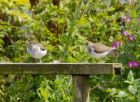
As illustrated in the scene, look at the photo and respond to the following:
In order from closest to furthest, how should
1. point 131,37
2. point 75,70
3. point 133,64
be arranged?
1. point 75,70
2. point 133,64
3. point 131,37

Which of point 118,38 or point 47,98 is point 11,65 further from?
point 118,38

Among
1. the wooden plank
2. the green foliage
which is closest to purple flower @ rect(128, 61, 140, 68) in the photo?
the green foliage

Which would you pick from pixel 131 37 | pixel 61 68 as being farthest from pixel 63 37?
pixel 61 68

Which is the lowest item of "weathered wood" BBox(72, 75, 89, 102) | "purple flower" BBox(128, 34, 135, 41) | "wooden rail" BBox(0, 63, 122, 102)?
"weathered wood" BBox(72, 75, 89, 102)

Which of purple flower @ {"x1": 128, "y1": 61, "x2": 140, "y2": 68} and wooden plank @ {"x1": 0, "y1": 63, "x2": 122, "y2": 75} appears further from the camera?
purple flower @ {"x1": 128, "y1": 61, "x2": 140, "y2": 68}

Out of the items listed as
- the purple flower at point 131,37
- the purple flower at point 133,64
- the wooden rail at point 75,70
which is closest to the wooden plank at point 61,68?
the wooden rail at point 75,70

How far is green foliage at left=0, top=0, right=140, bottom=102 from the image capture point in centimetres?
527

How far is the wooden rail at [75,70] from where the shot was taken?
3391 mm

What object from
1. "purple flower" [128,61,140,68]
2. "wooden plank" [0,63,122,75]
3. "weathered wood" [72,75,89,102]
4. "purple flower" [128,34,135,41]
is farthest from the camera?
"purple flower" [128,34,135,41]

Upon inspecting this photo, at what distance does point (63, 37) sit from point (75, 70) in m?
1.95

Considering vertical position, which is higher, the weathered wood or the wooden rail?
the wooden rail

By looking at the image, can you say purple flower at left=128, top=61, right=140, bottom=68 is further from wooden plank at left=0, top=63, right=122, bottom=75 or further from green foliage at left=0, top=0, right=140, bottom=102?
wooden plank at left=0, top=63, right=122, bottom=75

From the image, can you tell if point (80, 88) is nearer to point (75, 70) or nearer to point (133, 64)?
point (75, 70)

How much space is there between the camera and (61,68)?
137 inches
